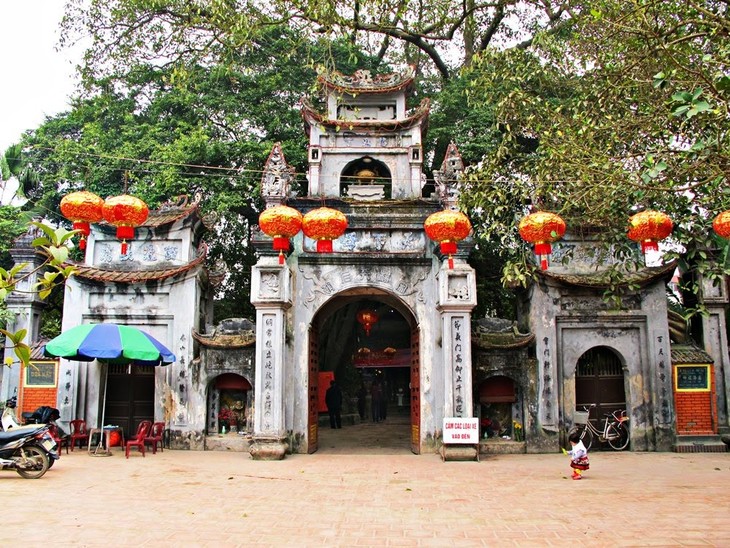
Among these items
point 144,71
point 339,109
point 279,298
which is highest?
point 144,71

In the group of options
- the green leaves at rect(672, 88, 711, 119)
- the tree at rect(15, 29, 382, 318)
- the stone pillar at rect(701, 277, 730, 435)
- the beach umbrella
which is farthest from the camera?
the tree at rect(15, 29, 382, 318)

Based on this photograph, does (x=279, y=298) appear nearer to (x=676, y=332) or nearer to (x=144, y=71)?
(x=676, y=332)

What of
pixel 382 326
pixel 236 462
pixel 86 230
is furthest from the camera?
pixel 382 326

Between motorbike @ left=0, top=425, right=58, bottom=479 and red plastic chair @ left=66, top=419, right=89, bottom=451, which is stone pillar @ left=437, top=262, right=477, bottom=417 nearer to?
motorbike @ left=0, top=425, right=58, bottom=479

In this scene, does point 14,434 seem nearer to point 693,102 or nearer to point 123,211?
point 123,211

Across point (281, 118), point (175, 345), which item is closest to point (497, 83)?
point (281, 118)

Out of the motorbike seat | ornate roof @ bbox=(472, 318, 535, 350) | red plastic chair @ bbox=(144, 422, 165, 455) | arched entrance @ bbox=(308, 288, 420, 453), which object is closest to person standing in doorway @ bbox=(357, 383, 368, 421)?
arched entrance @ bbox=(308, 288, 420, 453)

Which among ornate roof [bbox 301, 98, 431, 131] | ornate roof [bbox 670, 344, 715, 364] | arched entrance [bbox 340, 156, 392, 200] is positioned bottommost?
ornate roof [bbox 670, 344, 715, 364]

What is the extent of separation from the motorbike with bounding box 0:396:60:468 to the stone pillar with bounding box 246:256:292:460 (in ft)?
12.7

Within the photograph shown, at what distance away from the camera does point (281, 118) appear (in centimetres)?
2033

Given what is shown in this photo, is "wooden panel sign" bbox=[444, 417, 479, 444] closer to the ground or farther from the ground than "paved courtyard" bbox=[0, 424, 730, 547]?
farther from the ground

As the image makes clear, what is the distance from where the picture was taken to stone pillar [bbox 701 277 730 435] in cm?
1470

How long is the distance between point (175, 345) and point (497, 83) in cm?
1079

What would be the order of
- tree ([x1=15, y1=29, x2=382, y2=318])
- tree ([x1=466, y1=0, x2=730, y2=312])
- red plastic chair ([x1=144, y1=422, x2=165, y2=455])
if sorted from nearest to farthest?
tree ([x1=466, y1=0, x2=730, y2=312]), red plastic chair ([x1=144, y1=422, x2=165, y2=455]), tree ([x1=15, y1=29, x2=382, y2=318])
